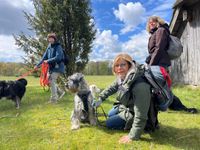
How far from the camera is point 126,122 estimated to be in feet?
21.0

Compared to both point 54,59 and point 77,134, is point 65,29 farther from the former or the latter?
point 77,134

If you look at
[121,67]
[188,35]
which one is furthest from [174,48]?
[188,35]

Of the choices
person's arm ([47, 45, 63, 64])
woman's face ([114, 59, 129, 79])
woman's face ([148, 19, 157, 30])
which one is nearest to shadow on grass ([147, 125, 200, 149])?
woman's face ([114, 59, 129, 79])

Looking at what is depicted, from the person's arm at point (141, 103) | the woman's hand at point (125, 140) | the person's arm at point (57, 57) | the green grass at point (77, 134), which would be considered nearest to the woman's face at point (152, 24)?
the person's arm at point (141, 103)

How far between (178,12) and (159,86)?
9787mm

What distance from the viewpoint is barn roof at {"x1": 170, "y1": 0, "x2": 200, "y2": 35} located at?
45.0 feet

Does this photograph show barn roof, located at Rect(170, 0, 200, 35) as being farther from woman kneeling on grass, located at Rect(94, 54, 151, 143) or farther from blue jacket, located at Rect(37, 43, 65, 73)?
woman kneeling on grass, located at Rect(94, 54, 151, 143)

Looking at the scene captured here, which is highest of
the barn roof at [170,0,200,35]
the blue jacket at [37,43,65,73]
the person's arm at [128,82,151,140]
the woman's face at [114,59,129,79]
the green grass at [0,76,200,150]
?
the barn roof at [170,0,200,35]

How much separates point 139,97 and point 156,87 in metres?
0.47

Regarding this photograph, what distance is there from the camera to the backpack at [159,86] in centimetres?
586

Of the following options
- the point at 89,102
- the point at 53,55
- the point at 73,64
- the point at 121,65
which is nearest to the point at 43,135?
the point at 89,102

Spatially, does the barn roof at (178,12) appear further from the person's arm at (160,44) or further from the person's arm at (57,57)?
the person's arm at (160,44)

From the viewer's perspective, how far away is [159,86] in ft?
19.4

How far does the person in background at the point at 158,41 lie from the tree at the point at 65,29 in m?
9.09
